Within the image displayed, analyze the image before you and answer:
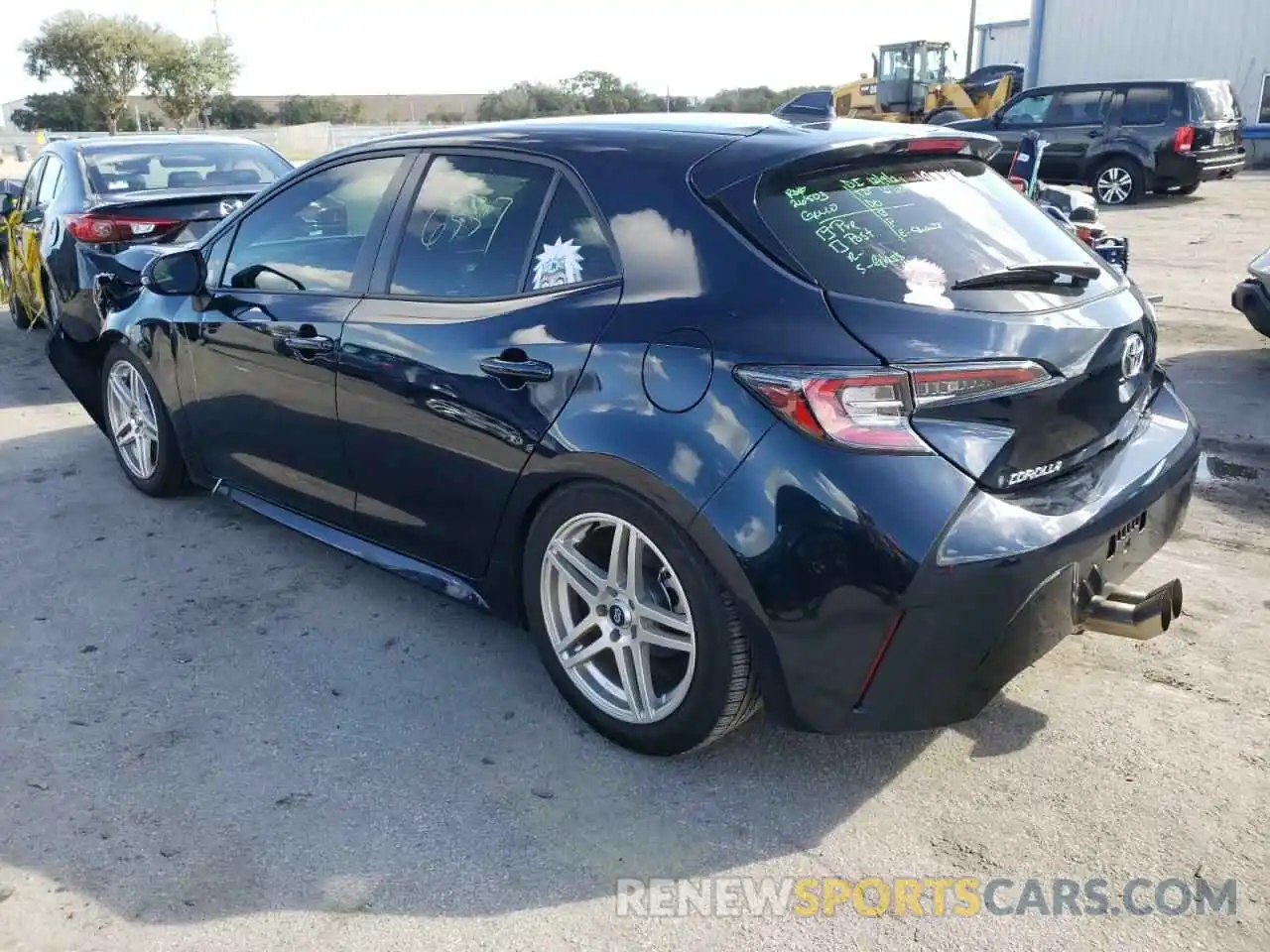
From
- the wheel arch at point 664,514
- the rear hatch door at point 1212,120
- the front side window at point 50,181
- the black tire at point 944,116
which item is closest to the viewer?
the wheel arch at point 664,514

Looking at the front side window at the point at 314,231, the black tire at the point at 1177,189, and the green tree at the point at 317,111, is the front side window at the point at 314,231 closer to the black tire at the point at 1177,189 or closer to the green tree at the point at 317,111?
the black tire at the point at 1177,189

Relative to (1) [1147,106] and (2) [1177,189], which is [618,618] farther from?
(2) [1177,189]

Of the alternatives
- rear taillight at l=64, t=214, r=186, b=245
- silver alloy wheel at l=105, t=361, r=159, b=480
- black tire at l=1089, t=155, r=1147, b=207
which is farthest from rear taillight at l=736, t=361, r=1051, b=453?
black tire at l=1089, t=155, r=1147, b=207

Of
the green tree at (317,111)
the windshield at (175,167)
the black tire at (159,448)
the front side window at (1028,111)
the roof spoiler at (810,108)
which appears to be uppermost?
the roof spoiler at (810,108)

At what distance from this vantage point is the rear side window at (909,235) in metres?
2.76

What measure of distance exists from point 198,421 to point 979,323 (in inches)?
129

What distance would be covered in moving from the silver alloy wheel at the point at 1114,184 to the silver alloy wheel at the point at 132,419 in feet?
51.3

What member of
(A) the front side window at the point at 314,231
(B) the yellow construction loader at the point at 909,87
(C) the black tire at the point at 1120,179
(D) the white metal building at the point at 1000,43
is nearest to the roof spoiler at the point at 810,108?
(A) the front side window at the point at 314,231

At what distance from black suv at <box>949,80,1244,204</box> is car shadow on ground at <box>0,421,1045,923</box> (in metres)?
15.0

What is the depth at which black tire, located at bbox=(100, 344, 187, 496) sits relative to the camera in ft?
16.3

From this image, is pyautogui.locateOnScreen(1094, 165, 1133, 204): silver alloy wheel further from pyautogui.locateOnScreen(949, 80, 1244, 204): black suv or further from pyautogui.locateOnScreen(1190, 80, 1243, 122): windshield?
pyautogui.locateOnScreen(1190, 80, 1243, 122): windshield

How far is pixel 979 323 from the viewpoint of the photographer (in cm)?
269

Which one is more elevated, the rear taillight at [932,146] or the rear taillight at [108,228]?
the rear taillight at [932,146]

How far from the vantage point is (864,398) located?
2562 millimetres
